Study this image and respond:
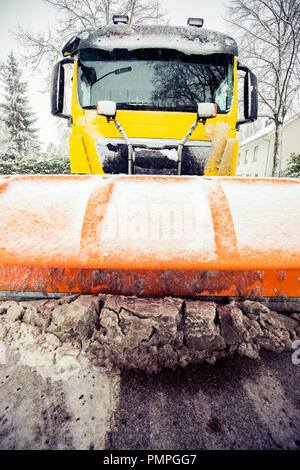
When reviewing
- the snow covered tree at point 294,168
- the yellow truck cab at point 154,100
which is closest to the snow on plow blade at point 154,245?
the yellow truck cab at point 154,100

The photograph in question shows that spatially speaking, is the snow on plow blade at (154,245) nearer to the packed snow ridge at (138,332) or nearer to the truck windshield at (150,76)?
the packed snow ridge at (138,332)

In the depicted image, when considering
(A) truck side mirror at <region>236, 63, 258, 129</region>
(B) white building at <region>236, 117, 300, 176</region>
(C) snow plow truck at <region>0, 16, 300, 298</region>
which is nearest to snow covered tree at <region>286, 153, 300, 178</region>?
(B) white building at <region>236, 117, 300, 176</region>

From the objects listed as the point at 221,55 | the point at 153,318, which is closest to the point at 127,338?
the point at 153,318

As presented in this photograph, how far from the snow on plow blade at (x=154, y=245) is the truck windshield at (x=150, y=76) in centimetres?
179

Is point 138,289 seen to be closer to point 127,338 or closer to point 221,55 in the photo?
point 127,338

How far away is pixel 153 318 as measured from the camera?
43.7 inches

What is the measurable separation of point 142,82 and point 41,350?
2.61 metres

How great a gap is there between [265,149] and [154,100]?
85.3ft

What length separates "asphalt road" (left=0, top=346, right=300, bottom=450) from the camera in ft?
2.78

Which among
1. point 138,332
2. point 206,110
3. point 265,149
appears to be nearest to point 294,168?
point 265,149

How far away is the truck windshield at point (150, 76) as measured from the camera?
8.47ft

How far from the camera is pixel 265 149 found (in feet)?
81.4

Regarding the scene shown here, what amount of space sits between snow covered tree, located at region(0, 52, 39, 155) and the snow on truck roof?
24.3 meters
